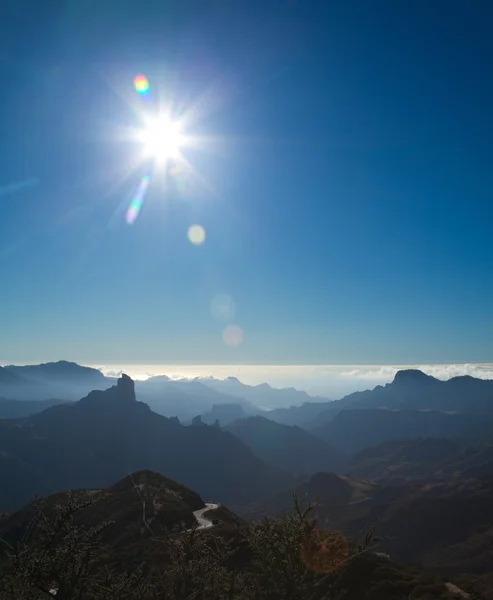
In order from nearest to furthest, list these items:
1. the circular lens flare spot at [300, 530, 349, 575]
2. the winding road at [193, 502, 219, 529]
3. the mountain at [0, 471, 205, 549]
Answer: the circular lens flare spot at [300, 530, 349, 575]
the mountain at [0, 471, 205, 549]
the winding road at [193, 502, 219, 529]

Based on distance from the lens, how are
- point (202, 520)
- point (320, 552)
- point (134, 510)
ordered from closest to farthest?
point (320, 552) → point (202, 520) → point (134, 510)

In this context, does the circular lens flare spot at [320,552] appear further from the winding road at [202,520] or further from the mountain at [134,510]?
the winding road at [202,520]

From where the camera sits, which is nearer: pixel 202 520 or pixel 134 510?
pixel 202 520

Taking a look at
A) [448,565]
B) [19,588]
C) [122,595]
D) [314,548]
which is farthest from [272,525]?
[448,565]

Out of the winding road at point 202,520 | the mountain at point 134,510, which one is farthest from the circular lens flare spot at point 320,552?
the winding road at point 202,520

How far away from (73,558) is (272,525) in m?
9.89

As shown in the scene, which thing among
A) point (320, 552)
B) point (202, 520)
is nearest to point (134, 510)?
point (202, 520)

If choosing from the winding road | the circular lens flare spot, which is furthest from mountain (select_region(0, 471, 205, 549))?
the circular lens flare spot

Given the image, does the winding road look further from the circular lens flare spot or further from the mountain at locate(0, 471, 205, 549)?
the circular lens flare spot

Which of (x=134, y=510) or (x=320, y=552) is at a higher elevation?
(x=320, y=552)

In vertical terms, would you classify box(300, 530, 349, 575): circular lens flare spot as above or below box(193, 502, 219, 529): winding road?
above

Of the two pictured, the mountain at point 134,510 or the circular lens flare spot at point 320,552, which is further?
the mountain at point 134,510

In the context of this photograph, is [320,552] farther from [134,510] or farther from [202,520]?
[134,510]

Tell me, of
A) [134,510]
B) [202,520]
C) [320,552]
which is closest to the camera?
[320,552]
